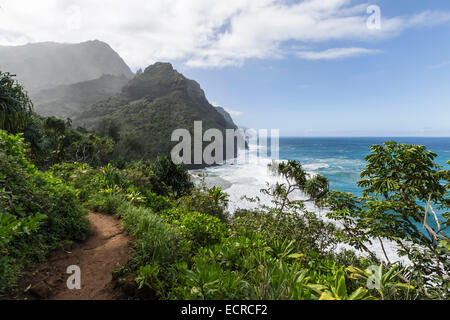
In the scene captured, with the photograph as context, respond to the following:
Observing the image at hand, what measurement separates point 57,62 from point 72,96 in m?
92.0

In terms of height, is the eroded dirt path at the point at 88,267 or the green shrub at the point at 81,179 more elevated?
the green shrub at the point at 81,179

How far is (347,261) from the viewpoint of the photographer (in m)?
6.86

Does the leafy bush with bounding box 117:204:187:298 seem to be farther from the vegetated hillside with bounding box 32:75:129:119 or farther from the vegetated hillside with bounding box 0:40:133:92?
the vegetated hillside with bounding box 0:40:133:92

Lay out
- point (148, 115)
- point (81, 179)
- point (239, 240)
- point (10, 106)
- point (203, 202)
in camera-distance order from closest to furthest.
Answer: point (239, 240) < point (10, 106) < point (81, 179) < point (203, 202) < point (148, 115)

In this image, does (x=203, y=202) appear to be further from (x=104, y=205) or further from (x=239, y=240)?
(x=239, y=240)

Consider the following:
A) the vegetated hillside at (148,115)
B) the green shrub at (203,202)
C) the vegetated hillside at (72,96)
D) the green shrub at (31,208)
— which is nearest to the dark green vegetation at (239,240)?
the green shrub at (31,208)

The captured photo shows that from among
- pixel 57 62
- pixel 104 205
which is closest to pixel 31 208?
pixel 104 205

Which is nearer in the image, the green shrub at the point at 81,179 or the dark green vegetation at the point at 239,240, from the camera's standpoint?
the dark green vegetation at the point at 239,240

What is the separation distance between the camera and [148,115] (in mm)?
62438

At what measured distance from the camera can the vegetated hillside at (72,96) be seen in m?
81.5

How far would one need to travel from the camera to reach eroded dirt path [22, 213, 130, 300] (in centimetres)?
273

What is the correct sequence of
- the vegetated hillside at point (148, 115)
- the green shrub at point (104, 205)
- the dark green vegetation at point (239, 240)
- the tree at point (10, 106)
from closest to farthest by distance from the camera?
1. the dark green vegetation at point (239, 240)
2. the tree at point (10, 106)
3. the green shrub at point (104, 205)
4. the vegetated hillside at point (148, 115)

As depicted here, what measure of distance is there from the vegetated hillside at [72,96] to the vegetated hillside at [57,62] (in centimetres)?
3956

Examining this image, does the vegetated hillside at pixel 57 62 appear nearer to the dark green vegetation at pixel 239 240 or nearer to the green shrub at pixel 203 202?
the green shrub at pixel 203 202
